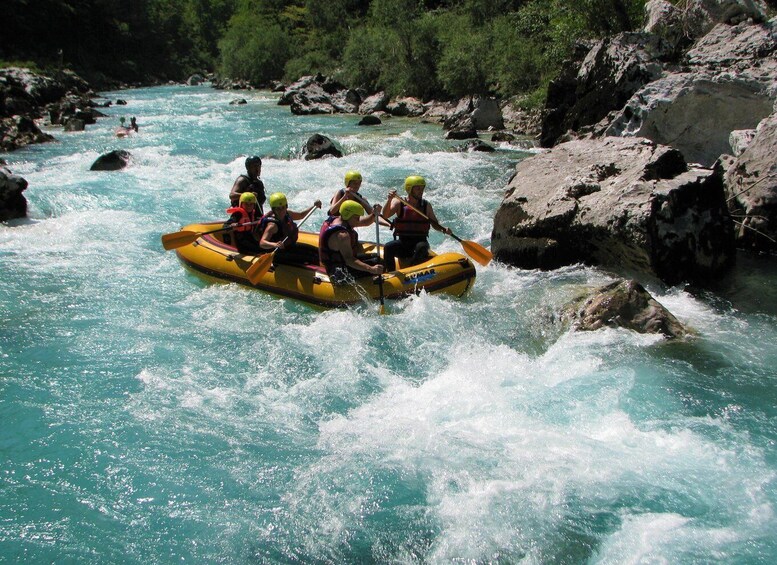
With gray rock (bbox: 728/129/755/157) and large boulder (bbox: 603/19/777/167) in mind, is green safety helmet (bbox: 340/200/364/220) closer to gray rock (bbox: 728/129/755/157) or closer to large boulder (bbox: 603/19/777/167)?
gray rock (bbox: 728/129/755/157)

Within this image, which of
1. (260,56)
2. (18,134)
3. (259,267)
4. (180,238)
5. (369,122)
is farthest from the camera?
(260,56)

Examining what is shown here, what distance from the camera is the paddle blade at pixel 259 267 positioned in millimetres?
6988

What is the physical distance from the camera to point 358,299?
6.72 meters

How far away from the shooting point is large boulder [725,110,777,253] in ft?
25.8

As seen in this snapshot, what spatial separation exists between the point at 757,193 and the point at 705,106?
3.06 m

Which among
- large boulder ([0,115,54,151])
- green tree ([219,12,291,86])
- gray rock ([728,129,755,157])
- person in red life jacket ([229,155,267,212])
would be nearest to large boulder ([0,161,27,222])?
person in red life jacket ([229,155,267,212])

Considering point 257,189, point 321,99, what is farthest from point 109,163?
point 321,99

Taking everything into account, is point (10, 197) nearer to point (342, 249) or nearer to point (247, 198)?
point (247, 198)

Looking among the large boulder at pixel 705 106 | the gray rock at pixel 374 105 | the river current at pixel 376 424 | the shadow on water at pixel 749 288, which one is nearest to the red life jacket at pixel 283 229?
the river current at pixel 376 424

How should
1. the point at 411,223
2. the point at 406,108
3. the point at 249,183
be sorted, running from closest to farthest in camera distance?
the point at 411,223
the point at 249,183
the point at 406,108

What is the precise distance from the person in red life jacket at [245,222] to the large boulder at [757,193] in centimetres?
573

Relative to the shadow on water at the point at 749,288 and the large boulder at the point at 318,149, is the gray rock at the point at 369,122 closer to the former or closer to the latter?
the large boulder at the point at 318,149

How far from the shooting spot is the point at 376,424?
4977mm

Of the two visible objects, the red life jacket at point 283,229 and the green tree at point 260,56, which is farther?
the green tree at point 260,56
